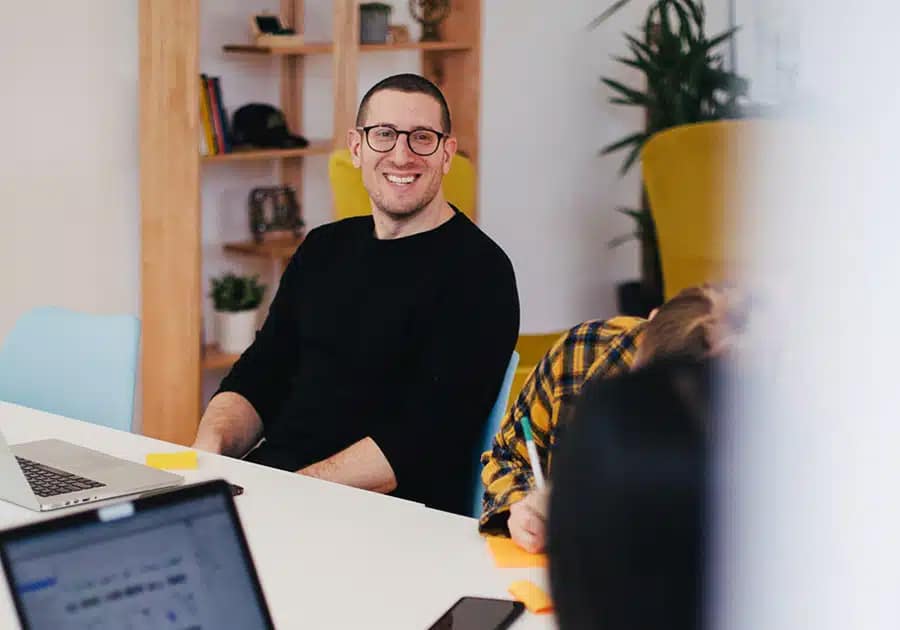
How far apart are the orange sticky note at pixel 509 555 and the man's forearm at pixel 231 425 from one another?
0.92 metres

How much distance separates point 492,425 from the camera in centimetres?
218

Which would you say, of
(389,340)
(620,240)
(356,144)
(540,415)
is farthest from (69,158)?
(540,415)

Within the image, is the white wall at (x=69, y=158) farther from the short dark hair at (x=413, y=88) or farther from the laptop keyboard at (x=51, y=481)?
the laptop keyboard at (x=51, y=481)

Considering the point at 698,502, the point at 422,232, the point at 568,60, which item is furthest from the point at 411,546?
the point at 568,60

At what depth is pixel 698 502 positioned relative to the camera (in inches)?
9.2

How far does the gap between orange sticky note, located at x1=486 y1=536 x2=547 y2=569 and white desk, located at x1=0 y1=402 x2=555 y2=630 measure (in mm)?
13

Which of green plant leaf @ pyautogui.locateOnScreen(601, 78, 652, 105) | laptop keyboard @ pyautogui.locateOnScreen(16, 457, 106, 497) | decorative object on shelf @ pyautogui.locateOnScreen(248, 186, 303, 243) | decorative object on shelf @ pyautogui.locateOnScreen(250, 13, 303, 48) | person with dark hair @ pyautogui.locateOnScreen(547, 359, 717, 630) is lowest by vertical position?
laptop keyboard @ pyautogui.locateOnScreen(16, 457, 106, 497)

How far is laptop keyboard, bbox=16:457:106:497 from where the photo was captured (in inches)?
67.6

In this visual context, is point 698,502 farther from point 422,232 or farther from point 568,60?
point 568,60

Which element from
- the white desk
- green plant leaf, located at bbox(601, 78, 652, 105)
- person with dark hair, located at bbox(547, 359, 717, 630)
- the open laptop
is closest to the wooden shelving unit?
green plant leaf, located at bbox(601, 78, 652, 105)

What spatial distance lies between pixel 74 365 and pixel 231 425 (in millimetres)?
338

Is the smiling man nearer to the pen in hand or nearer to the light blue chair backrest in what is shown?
the light blue chair backrest

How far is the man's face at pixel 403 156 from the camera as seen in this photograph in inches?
93.4

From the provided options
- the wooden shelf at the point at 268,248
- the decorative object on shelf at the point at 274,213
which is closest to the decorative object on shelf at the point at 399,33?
the decorative object on shelf at the point at 274,213
